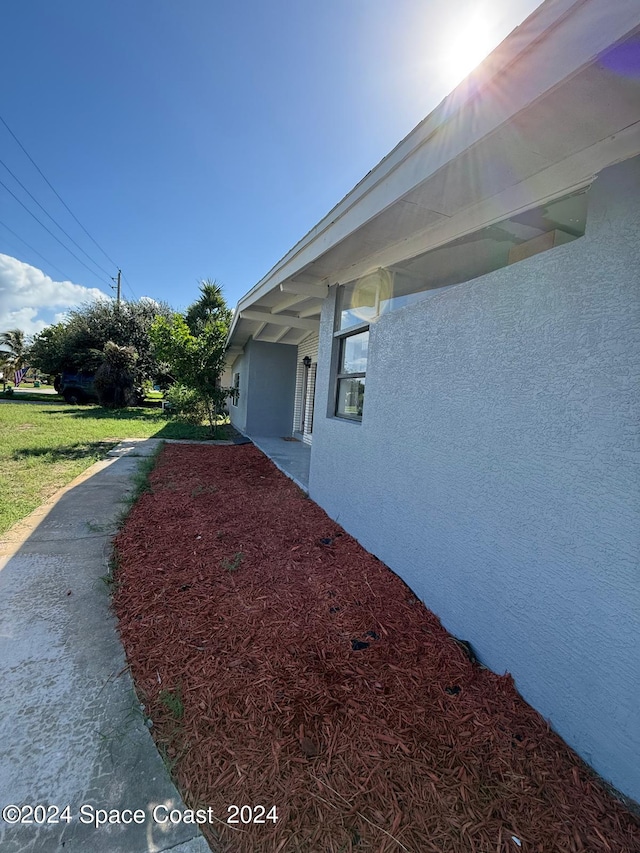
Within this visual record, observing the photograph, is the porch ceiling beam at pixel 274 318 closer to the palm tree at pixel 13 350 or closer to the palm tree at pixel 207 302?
the palm tree at pixel 207 302

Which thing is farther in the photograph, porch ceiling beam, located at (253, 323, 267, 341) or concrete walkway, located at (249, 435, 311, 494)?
porch ceiling beam, located at (253, 323, 267, 341)

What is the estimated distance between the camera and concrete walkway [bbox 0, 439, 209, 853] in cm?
135

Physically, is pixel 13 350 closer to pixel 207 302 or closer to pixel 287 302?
pixel 207 302

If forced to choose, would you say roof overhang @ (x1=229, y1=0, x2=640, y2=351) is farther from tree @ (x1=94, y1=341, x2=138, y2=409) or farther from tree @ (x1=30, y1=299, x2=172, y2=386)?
tree @ (x1=30, y1=299, x2=172, y2=386)

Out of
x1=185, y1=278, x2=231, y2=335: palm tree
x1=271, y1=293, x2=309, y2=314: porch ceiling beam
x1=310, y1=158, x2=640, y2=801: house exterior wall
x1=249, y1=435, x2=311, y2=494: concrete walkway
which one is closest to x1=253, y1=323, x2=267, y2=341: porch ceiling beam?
x1=271, y1=293, x2=309, y2=314: porch ceiling beam

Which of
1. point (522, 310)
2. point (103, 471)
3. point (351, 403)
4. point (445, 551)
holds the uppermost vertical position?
point (522, 310)

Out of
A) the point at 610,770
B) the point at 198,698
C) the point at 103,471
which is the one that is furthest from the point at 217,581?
the point at 103,471

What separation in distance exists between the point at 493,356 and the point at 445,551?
4.60 ft

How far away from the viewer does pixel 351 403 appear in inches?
180

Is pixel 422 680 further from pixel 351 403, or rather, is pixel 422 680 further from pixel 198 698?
pixel 351 403

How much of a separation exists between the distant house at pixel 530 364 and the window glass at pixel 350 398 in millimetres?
859

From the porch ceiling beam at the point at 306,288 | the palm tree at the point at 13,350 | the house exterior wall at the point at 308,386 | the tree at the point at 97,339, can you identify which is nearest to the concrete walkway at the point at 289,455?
the house exterior wall at the point at 308,386

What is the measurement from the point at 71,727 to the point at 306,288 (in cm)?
474

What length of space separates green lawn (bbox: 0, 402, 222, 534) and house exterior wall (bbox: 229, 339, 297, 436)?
1678mm
